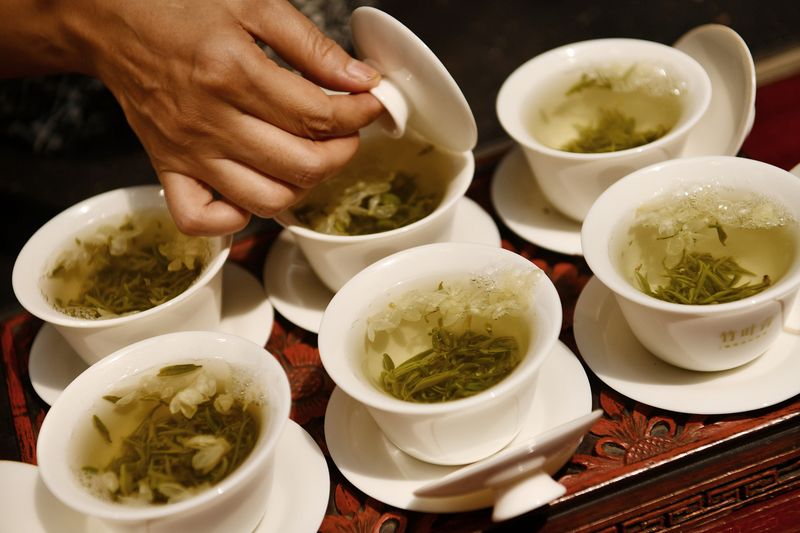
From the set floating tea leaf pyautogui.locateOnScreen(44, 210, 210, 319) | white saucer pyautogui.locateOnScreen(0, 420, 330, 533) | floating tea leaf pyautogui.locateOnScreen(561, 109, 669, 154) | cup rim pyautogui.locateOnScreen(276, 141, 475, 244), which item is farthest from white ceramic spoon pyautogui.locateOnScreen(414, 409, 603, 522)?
floating tea leaf pyautogui.locateOnScreen(561, 109, 669, 154)

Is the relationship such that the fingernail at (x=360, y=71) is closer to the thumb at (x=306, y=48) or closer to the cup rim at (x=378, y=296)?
the thumb at (x=306, y=48)

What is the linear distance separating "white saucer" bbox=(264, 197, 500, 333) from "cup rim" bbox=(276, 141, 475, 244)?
0.19 feet

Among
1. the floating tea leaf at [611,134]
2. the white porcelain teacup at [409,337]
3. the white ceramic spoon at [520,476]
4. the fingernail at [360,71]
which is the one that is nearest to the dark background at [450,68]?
the floating tea leaf at [611,134]

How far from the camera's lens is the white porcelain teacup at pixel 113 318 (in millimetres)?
1619

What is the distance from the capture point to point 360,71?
1.62m

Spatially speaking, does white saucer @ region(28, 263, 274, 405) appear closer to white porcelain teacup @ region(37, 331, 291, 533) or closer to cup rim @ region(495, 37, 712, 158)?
white porcelain teacup @ region(37, 331, 291, 533)

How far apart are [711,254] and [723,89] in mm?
663

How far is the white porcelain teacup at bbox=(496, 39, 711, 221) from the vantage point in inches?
71.4

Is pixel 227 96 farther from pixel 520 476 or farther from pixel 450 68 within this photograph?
pixel 450 68

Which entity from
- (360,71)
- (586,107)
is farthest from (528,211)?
(360,71)

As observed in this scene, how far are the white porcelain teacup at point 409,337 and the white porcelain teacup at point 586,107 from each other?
0.45m

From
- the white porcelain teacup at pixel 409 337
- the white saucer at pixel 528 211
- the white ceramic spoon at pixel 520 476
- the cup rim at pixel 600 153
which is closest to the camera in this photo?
the white ceramic spoon at pixel 520 476

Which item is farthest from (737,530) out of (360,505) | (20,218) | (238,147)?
(20,218)

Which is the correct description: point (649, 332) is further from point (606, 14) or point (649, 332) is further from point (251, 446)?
point (606, 14)
